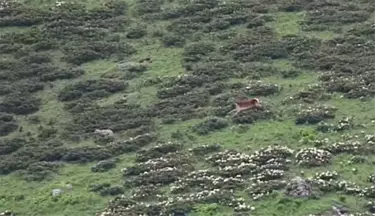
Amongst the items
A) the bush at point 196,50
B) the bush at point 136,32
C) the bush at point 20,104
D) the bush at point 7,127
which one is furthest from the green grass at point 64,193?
the bush at point 136,32

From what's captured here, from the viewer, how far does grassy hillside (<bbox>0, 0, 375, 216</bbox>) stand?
2802cm

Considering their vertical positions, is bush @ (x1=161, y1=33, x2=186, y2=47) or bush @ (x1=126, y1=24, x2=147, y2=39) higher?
bush @ (x1=126, y1=24, x2=147, y2=39)

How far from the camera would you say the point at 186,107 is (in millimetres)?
35656

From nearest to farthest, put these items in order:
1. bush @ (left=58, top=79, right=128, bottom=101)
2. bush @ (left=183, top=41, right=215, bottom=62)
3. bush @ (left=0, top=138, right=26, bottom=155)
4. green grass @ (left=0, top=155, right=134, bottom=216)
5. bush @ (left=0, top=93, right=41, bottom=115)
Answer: green grass @ (left=0, top=155, right=134, bottom=216), bush @ (left=0, top=138, right=26, bottom=155), bush @ (left=0, top=93, right=41, bottom=115), bush @ (left=58, top=79, right=128, bottom=101), bush @ (left=183, top=41, right=215, bottom=62)

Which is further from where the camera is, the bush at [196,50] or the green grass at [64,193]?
the bush at [196,50]

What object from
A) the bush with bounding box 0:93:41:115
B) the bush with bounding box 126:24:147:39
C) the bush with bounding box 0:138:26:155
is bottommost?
the bush with bounding box 0:138:26:155

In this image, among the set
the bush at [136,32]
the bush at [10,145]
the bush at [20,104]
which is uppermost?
the bush at [136,32]

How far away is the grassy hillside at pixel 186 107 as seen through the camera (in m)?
28.0

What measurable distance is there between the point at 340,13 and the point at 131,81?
1186 cm

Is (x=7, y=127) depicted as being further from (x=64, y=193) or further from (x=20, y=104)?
(x=64, y=193)

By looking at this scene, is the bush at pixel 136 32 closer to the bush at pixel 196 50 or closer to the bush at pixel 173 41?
the bush at pixel 173 41

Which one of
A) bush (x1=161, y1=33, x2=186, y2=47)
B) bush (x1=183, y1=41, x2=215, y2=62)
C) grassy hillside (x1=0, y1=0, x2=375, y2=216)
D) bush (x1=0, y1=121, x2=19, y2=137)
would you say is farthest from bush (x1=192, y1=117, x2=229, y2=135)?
bush (x1=161, y1=33, x2=186, y2=47)

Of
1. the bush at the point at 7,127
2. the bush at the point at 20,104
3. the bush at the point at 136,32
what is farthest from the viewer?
the bush at the point at 136,32

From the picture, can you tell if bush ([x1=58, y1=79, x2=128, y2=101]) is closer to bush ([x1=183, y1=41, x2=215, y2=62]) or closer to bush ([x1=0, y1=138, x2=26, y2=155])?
bush ([x1=183, y1=41, x2=215, y2=62])
